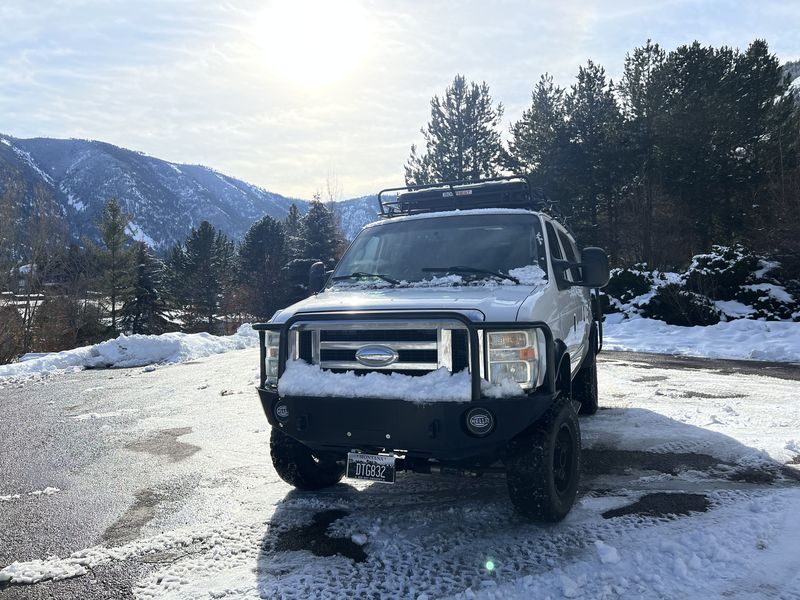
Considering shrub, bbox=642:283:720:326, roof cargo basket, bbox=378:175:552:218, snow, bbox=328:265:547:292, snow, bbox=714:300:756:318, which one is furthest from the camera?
shrub, bbox=642:283:720:326

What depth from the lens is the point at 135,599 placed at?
2930mm

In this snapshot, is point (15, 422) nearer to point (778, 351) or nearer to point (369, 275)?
point (369, 275)

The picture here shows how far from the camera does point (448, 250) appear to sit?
4.74 meters

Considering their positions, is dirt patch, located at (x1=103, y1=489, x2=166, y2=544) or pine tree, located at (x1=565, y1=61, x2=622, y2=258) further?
pine tree, located at (x1=565, y1=61, x2=622, y2=258)

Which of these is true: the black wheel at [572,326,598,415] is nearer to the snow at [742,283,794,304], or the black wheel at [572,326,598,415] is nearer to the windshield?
the windshield

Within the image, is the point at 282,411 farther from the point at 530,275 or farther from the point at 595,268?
the point at 595,268

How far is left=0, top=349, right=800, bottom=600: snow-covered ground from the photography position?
299 cm

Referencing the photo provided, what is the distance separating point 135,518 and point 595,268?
13.3ft

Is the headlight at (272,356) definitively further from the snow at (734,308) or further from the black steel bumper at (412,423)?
the snow at (734,308)

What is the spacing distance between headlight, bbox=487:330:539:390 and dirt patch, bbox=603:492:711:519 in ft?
4.17

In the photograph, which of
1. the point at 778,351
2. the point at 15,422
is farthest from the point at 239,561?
the point at 778,351

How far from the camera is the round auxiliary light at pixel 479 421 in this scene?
3.27 metres

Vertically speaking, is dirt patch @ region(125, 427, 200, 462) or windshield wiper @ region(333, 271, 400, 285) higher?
windshield wiper @ region(333, 271, 400, 285)

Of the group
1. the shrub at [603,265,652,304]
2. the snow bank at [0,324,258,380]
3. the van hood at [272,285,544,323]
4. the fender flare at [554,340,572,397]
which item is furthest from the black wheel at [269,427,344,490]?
the shrub at [603,265,652,304]
